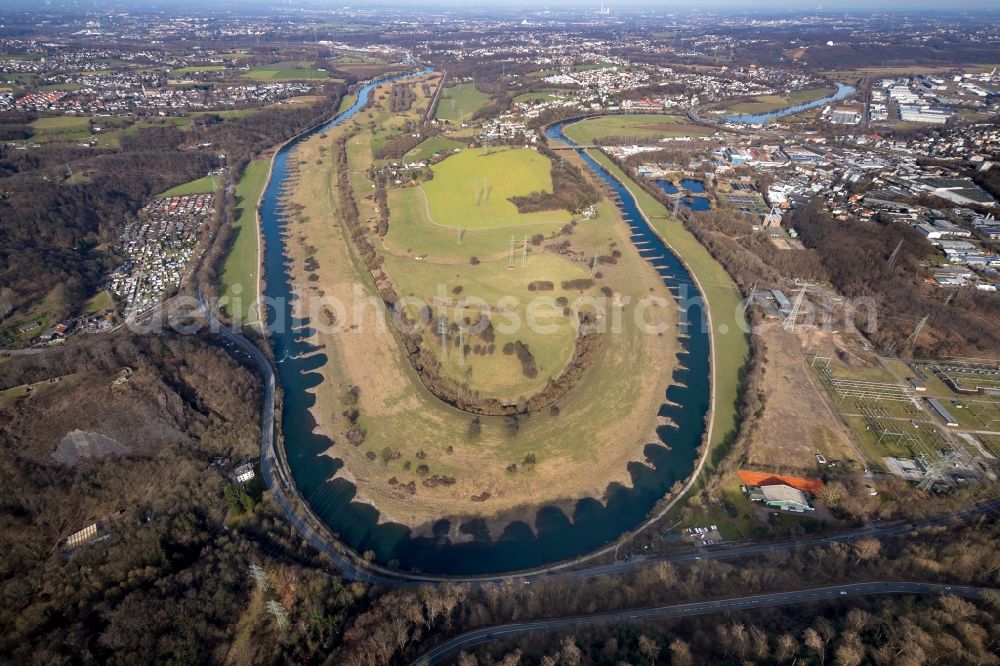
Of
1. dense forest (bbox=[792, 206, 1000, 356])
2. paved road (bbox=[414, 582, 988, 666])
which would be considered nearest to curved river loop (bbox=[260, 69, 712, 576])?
paved road (bbox=[414, 582, 988, 666])

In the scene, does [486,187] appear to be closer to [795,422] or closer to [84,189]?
[795,422]

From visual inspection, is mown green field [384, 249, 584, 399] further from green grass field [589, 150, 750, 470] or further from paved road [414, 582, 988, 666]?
paved road [414, 582, 988, 666]

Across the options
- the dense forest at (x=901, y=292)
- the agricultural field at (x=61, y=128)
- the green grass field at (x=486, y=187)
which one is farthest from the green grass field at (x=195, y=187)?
the dense forest at (x=901, y=292)

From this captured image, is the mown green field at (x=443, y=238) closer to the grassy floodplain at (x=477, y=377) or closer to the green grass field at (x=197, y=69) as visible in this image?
the grassy floodplain at (x=477, y=377)

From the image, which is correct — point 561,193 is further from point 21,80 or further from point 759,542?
point 21,80

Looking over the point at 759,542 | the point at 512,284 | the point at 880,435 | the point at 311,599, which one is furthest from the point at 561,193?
the point at 311,599

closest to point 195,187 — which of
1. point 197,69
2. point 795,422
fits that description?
point 795,422

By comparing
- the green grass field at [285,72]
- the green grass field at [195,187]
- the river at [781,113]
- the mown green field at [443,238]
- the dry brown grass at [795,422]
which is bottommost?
the dry brown grass at [795,422]
